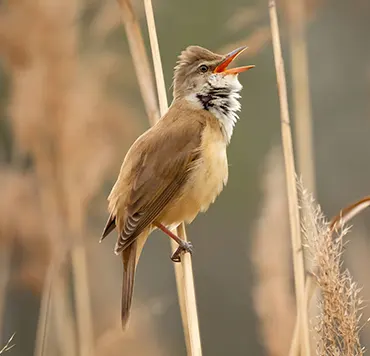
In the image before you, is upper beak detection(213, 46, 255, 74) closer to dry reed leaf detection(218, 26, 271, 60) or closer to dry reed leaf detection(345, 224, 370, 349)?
dry reed leaf detection(218, 26, 271, 60)

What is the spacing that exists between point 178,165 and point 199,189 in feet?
0.37

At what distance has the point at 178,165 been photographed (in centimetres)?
303

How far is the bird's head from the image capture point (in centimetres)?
315

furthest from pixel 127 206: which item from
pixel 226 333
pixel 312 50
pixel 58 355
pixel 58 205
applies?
pixel 312 50

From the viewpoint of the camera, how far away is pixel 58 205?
3158 millimetres

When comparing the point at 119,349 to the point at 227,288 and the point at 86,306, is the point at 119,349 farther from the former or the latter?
the point at 227,288

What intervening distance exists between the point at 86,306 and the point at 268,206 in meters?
0.74

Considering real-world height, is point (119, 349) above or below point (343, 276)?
below

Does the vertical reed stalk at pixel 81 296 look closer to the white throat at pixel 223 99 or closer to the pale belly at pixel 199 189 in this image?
the pale belly at pixel 199 189

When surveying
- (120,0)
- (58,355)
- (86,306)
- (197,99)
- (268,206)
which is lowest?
(58,355)

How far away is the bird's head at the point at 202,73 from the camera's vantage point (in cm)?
315

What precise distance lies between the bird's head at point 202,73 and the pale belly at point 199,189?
24 centimetres

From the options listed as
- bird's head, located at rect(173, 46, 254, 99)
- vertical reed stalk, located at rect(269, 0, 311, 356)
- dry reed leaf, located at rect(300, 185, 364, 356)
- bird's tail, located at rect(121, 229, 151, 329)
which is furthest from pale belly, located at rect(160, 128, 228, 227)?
dry reed leaf, located at rect(300, 185, 364, 356)

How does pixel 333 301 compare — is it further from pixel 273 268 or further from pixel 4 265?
pixel 4 265
